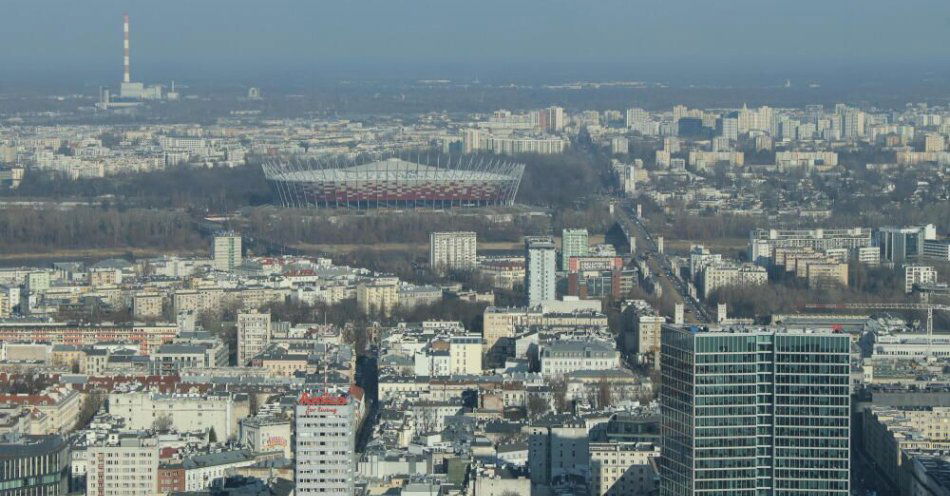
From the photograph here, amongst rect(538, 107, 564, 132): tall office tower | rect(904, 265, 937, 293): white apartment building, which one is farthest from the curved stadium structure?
rect(538, 107, 564, 132): tall office tower

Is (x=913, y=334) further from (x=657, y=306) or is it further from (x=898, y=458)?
(x=898, y=458)

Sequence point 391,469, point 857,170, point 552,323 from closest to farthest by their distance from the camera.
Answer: point 391,469 → point 552,323 → point 857,170

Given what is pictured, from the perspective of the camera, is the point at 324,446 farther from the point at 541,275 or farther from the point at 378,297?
the point at 541,275

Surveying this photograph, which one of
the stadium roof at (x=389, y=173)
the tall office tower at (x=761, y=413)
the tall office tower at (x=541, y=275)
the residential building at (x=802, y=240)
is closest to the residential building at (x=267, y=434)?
the tall office tower at (x=761, y=413)

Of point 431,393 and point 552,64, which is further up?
point 552,64

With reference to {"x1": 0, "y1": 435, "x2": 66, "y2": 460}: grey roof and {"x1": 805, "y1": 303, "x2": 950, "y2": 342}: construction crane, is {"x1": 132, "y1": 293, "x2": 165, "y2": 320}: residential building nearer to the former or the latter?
{"x1": 805, "y1": 303, "x2": 950, "y2": 342}: construction crane

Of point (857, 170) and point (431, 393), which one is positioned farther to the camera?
point (857, 170)

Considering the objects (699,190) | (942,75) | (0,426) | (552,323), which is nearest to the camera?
(0,426)

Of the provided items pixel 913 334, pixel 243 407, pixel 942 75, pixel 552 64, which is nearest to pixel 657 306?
pixel 913 334
